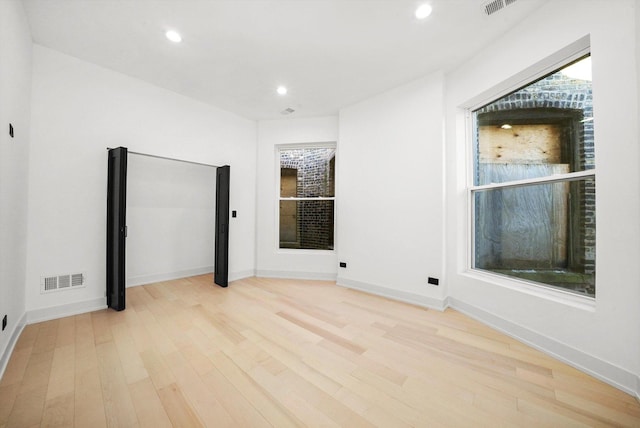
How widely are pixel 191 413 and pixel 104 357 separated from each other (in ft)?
3.62

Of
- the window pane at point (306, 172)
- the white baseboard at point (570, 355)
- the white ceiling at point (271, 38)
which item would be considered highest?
the white ceiling at point (271, 38)

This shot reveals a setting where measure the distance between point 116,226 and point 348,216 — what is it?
9.94 feet

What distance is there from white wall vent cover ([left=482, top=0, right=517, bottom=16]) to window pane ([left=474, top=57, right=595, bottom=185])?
2.50 ft

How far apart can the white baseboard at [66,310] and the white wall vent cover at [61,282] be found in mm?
197

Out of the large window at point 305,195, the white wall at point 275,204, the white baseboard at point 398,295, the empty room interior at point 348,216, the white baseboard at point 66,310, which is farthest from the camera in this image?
the large window at point 305,195

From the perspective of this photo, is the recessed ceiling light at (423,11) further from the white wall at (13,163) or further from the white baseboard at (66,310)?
the white baseboard at (66,310)

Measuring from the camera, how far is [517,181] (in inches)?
93.6

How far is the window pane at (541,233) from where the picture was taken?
6.40ft

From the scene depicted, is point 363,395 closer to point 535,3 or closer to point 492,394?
point 492,394

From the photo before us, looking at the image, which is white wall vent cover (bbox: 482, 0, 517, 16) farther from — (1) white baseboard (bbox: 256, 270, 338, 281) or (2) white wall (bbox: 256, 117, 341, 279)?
(1) white baseboard (bbox: 256, 270, 338, 281)

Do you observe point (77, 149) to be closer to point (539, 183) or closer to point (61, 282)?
point (61, 282)

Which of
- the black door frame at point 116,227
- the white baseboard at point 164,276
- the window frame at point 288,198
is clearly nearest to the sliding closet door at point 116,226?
the black door frame at point 116,227

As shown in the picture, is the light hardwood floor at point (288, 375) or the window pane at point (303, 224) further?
the window pane at point (303, 224)

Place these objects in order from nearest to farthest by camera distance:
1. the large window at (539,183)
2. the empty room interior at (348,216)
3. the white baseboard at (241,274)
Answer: the empty room interior at (348,216) → the large window at (539,183) → the white baseboard at (241,274)
